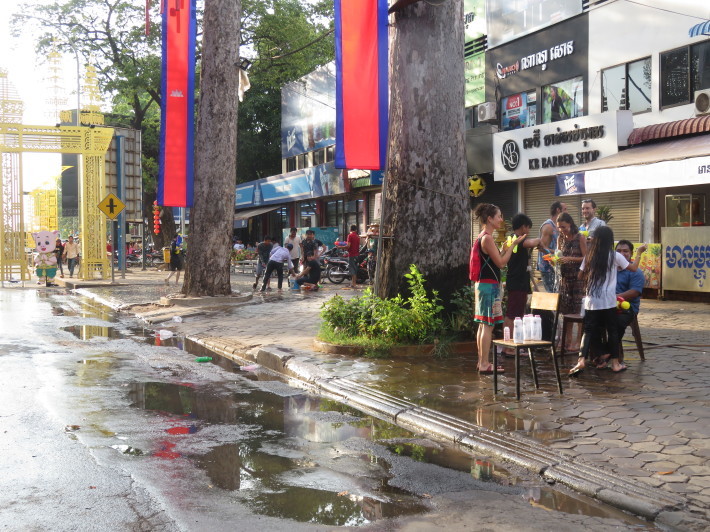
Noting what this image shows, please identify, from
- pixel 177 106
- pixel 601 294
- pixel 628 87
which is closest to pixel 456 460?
pixel 601 294

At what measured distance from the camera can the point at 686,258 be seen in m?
15.1

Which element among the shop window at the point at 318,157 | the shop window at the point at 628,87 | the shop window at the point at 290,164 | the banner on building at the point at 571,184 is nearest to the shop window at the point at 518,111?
the shop window at the point at 628,87

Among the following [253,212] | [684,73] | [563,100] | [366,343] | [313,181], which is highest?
[563,100]

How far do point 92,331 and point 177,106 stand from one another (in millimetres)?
6460

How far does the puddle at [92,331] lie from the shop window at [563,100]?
13169mm

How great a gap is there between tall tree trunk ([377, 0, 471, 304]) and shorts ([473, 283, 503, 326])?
2.07m

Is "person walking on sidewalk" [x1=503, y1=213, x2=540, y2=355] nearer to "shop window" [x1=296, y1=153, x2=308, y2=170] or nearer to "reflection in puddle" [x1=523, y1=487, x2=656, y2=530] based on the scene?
"reflection in puddle" [x1=523, y1=487, x2=656, y2=530]

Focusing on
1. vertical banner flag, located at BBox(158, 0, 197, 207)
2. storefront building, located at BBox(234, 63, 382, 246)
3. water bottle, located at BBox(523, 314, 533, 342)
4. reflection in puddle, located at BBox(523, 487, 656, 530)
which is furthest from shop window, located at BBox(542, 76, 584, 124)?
reflection in puddle, located at BBox(523, 487, 656, 530)

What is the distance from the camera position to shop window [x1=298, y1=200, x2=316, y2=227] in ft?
120

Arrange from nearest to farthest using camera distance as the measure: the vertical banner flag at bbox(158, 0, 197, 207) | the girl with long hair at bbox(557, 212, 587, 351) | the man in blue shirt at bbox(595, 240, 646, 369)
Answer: the man in blue shirt at bbox(595, 240, 646, 369)
the girl with long hair at bbox(557, 212, 587, 351)
the vertical banner flag at bbox(158, 0, 197, 207)

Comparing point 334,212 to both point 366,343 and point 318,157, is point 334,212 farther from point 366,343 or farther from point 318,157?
point 366,343

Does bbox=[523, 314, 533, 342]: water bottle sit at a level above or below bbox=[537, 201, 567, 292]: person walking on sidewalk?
below

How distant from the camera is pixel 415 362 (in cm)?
903

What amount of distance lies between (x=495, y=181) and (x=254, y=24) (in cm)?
1674
